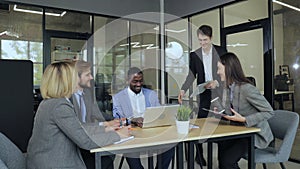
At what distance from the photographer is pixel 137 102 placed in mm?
2973

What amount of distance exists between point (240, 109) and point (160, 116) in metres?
0.72

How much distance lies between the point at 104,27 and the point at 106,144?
4.33m

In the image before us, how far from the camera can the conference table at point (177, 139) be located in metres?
1.70

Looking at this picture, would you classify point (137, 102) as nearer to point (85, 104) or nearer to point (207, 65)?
point (85, 104)

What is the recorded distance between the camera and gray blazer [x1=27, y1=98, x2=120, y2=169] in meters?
1.64

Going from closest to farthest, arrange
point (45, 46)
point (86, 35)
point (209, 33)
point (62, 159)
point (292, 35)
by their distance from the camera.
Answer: point (62, 159), point (209, 33), point (292, 35), point (45, 46), point (86, 35)

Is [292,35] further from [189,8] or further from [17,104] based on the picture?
[17,104]

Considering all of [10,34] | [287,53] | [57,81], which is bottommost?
[57,81]

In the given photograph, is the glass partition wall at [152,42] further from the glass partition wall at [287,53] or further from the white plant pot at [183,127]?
the white plant pot at [183,127]

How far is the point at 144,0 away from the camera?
19.8 ft

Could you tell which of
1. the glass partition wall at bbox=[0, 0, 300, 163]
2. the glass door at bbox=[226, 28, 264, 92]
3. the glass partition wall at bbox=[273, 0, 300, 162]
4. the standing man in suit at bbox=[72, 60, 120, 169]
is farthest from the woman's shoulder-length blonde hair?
the glass partition wall at bbox=[273, 0, 300, 162]

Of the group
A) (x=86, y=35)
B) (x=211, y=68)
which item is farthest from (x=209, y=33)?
(x=86, y=35)

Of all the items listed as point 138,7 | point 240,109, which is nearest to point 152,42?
point 138,7

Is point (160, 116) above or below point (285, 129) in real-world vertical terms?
above
